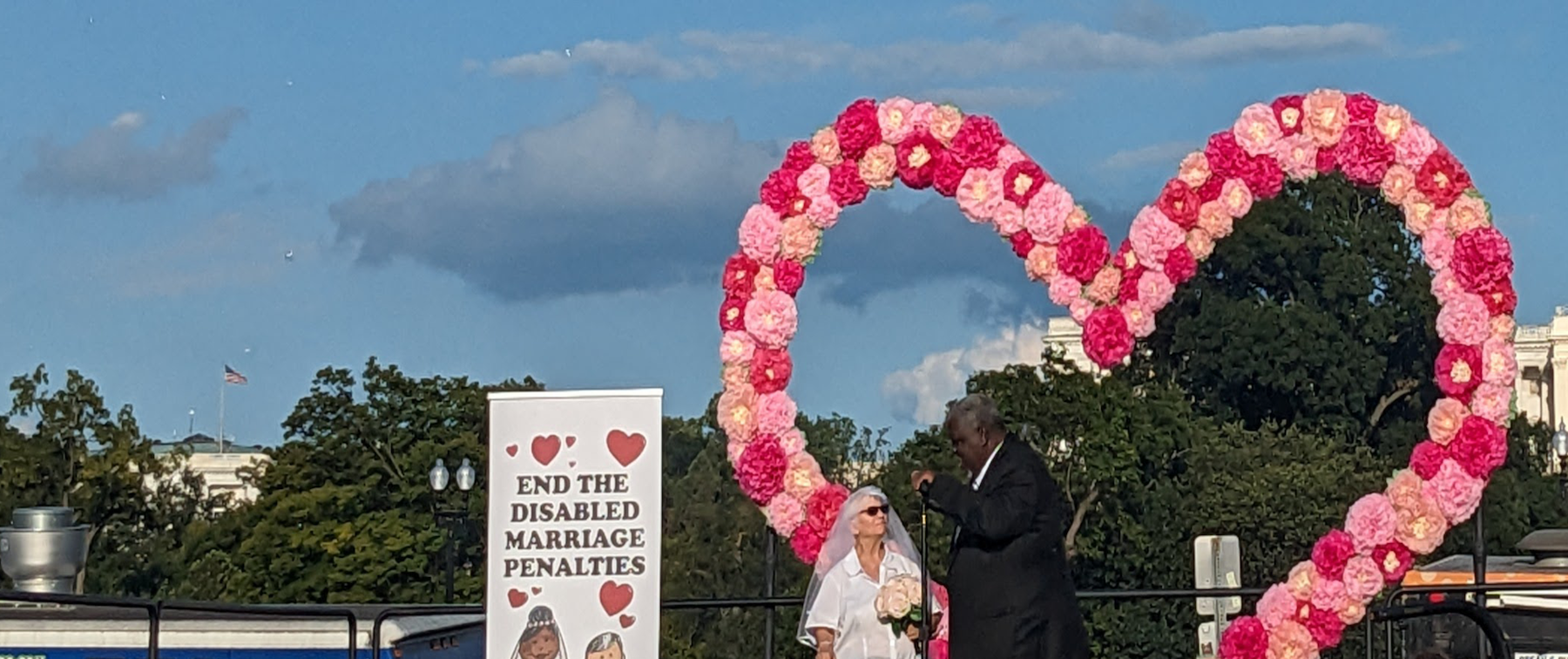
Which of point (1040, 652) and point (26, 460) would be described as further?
point (26, 460)

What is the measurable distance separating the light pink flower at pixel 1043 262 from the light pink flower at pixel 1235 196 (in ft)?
3.49

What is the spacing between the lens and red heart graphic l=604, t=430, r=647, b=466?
429 inches

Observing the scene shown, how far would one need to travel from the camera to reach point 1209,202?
1524 centimetres

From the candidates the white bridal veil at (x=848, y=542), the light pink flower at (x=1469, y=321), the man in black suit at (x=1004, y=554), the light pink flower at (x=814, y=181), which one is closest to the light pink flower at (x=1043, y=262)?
the light pink flower at (x=814, y=181)

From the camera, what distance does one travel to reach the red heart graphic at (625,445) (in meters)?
10.9

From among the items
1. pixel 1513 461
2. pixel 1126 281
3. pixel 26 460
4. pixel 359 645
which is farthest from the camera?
pixel 1513 461

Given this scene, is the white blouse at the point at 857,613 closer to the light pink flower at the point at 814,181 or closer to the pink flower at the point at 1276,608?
the pink flower at the point at 1276,608

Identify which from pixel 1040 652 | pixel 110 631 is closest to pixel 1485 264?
pixel 1040 652

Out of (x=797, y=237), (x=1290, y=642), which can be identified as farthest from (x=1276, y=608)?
(x=797, y=237)

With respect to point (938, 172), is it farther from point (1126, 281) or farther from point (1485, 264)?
point (1485, 264)

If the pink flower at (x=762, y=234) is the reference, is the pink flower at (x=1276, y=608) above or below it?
below

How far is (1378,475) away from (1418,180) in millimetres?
57013

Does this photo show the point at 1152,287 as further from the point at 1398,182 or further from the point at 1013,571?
the point at 1013,571

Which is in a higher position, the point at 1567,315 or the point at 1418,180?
the point at 1567,315
